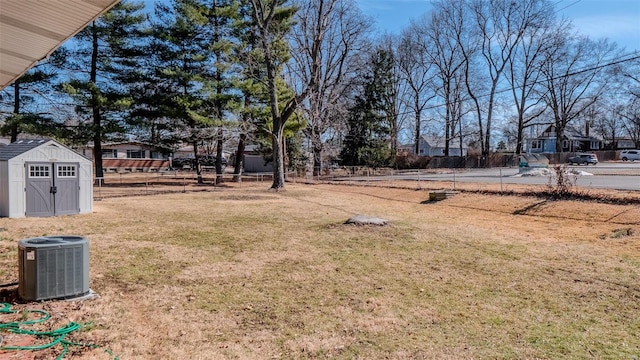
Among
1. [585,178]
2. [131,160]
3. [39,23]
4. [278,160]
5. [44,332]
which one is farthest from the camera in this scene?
[131,160]

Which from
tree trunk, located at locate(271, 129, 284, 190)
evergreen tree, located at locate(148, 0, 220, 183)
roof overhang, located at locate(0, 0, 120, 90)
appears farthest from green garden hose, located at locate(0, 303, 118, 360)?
evergreen tree, located at locate(148, 0, 220, 183)

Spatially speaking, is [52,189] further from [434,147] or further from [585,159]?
[434,147]

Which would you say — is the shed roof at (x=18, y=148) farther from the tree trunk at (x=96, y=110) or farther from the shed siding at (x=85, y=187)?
the tree trunk at (x=96, y=110)

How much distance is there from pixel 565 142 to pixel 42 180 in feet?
246

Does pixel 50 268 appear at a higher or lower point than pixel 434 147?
lower

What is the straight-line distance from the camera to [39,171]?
39.8 feet

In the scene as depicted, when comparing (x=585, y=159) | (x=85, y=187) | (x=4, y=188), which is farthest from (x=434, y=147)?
(x=4, y=188)

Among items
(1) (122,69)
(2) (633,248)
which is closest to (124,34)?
(1) (122,69)

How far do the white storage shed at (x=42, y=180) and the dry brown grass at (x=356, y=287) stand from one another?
2.59 ft

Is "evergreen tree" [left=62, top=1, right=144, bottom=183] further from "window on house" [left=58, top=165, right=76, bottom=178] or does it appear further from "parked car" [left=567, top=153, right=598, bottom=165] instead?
"parked car" [left=567, top=153, right=598, bottom=165]

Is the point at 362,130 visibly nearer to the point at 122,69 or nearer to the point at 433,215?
the point at 122,69

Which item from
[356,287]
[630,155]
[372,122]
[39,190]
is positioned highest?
[372,122]

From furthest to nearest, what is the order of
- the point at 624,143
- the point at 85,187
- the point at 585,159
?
the point at 624,143, the point at 585,159, the point at 85,187

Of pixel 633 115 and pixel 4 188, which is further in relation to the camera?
pixel 633 115
